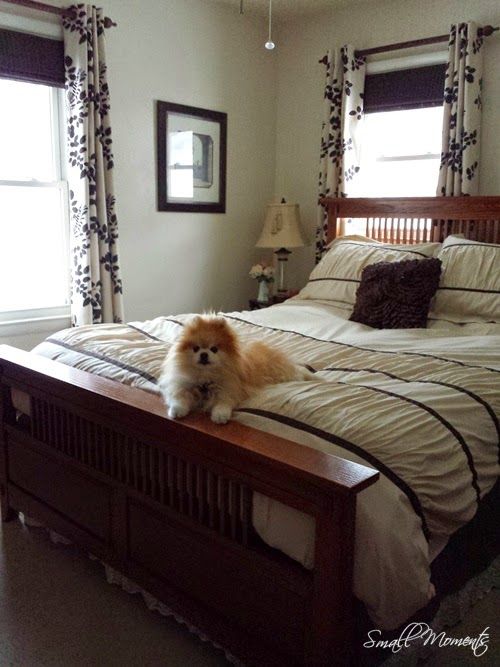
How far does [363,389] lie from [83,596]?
3.61ft

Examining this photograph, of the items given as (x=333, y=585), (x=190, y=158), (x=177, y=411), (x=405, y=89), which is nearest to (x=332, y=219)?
(x=405, y=89)

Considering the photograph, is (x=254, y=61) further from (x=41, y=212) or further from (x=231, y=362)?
(x=231, y=362)

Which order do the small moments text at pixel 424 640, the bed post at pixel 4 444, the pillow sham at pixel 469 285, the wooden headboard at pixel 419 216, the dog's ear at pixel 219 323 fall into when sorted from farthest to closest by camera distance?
the wooden headboard at pixel 419 216 → the pillow sham at pixel 469 285 → the bed post at pixel 4 444 → the dog's ear at pixel 219 323 → the small moments text at pixel 424 640

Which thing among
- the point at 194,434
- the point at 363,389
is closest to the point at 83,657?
the point at 194,434

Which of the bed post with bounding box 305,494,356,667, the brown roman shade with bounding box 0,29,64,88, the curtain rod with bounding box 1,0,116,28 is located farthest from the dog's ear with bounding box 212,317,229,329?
the curtain rod with bounding box 1,0,116,28

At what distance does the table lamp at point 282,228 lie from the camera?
3980 mm

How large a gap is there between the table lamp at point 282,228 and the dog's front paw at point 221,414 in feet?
8.56

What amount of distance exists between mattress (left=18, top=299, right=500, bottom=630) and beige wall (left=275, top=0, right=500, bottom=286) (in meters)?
1.78

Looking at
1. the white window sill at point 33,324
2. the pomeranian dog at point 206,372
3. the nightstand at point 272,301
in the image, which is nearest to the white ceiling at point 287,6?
the nightstand at point 272,301

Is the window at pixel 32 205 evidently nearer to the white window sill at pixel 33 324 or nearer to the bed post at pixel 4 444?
the white window sill at pixel 33 324

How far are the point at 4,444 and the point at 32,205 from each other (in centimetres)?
161

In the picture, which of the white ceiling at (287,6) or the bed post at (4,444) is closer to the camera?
the bed post at (4,444)

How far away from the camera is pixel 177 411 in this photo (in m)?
1.53

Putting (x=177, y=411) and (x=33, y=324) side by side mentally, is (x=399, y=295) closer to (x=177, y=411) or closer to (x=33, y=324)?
(x=177, y=411)
